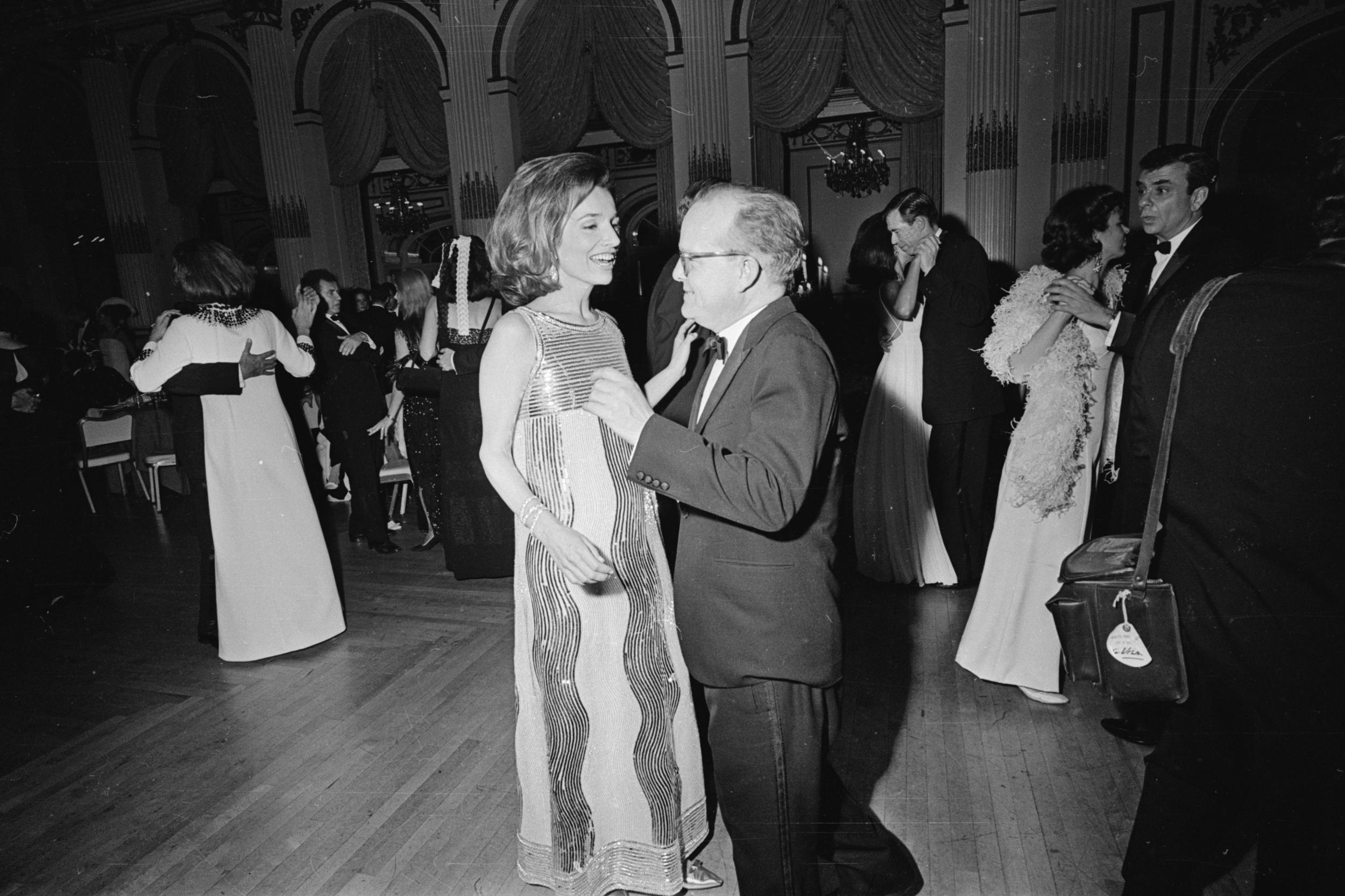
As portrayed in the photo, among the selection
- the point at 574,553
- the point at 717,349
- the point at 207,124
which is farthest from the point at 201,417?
the point at 207,124

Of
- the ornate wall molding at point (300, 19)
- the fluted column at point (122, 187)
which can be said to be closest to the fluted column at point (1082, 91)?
the ornate wall molding at point (300, 19)

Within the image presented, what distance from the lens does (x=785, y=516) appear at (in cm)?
128

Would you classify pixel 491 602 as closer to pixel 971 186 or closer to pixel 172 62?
pixel 971 186

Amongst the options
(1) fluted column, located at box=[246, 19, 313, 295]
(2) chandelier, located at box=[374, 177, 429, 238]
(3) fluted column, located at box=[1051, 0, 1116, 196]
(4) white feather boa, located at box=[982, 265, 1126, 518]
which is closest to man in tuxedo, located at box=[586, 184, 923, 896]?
(4) white feather boa, located at box=[982, 265, 1126, 518]

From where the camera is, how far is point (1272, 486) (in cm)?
139

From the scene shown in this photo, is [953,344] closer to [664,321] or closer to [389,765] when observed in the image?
[664,321]

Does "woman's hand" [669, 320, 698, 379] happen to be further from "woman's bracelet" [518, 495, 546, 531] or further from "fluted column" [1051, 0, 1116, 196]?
"fluted column" [1051, 0, 1116, 196]

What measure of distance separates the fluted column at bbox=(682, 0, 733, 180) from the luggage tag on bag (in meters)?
6.71

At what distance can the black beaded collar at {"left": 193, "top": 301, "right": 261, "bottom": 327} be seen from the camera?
3219 mm

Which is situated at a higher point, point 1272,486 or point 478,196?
point 478,196

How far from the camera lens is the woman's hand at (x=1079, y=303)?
2465 mm

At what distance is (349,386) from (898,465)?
137 inches

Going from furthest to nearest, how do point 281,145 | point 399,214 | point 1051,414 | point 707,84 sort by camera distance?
point 399,214
point 281,145
point 707,84
point 1051,414

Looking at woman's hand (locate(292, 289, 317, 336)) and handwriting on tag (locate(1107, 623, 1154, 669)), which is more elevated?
woman's hand (locate(292, 289, 317, 336))
